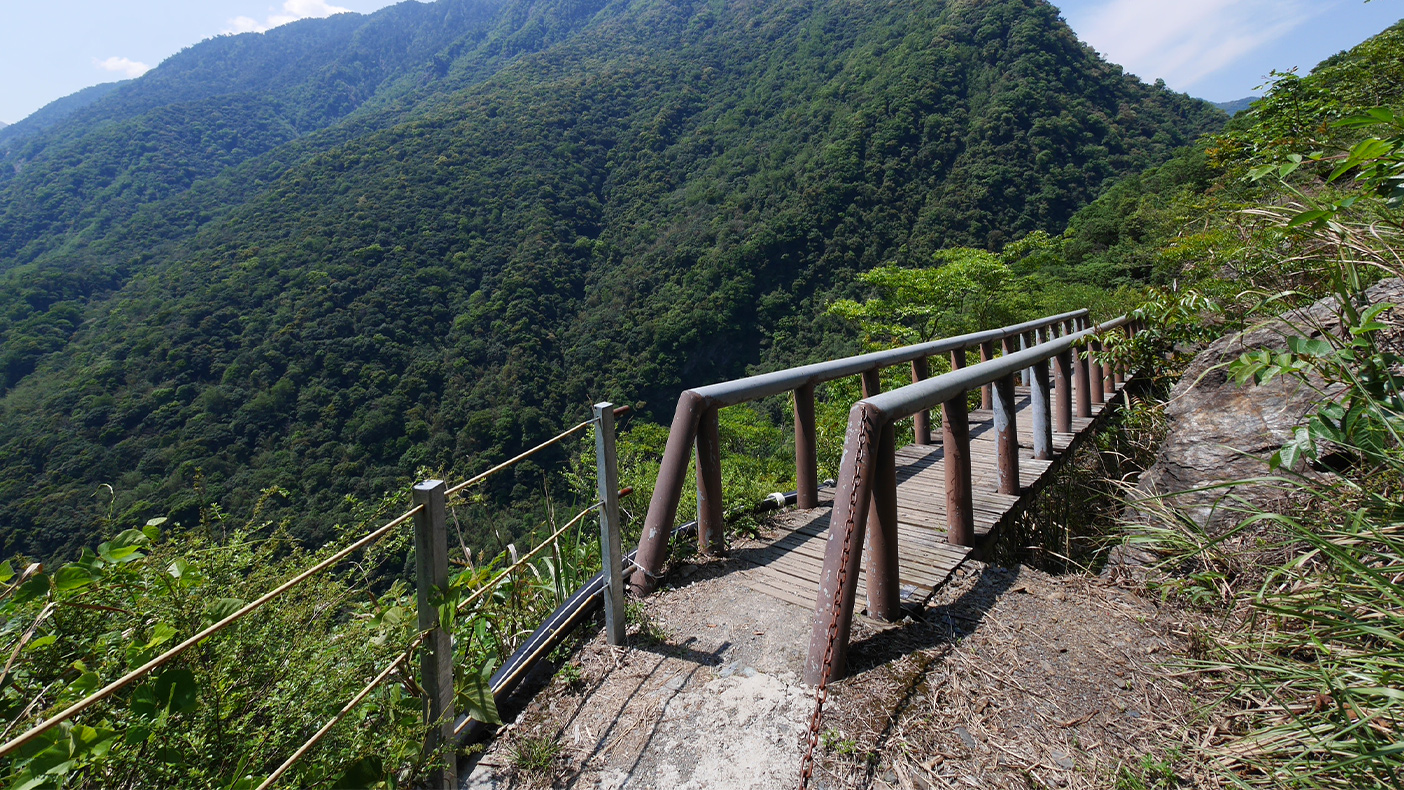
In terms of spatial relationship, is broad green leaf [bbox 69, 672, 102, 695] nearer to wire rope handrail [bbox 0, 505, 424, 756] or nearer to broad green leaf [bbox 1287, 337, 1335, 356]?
wire rope handrail [bbox 0, 505, 424, 756]

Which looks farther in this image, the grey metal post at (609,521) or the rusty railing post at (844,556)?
the grey metal post at (609,521)

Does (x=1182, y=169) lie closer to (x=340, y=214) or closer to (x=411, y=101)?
(x=340, y=214)

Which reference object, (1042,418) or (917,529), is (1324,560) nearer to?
(917,529)

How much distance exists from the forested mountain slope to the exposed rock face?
3269 cm

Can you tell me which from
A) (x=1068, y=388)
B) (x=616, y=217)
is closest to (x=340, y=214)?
(x=616, y=217)

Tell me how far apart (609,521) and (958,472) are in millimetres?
1579

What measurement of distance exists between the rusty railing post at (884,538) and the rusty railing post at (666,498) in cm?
86

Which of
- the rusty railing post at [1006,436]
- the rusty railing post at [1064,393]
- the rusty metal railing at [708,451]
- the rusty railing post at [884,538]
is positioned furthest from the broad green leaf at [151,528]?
the rusty railing post at [1064,393]

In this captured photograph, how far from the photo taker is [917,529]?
343cm

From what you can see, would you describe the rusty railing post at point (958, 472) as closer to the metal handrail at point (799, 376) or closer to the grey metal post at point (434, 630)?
the metal handrail at point (799, 376)

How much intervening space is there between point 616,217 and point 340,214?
26.0m

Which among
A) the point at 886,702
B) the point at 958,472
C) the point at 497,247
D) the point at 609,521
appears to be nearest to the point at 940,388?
the point at 958,472

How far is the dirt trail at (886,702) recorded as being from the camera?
184 cm

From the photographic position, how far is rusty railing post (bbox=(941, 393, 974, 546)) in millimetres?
2867
